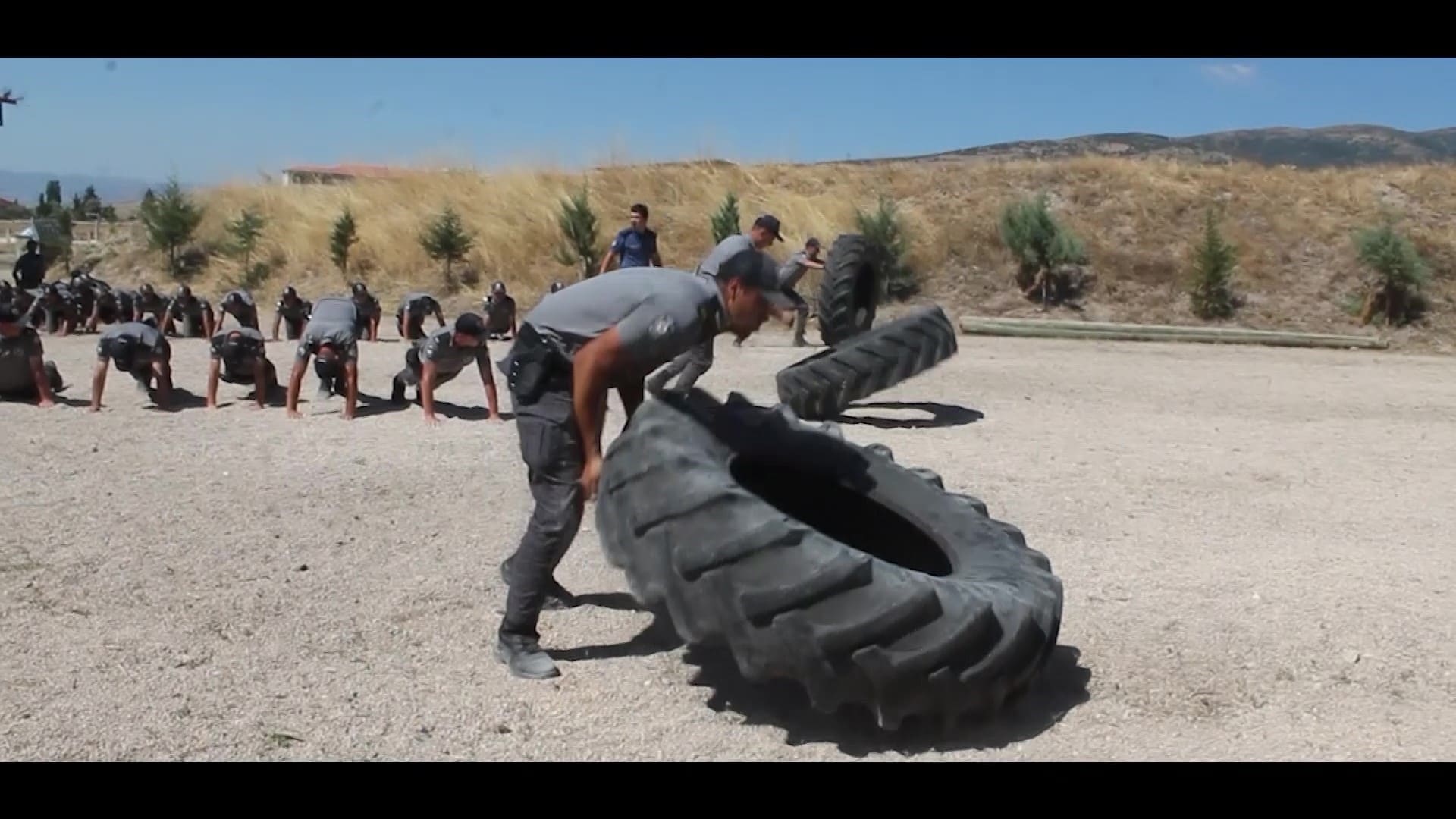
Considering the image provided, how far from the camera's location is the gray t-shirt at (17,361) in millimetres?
10250

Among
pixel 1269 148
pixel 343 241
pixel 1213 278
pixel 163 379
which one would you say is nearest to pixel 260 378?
pixel 163 379

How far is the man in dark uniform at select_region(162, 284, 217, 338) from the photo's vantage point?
16016 mm

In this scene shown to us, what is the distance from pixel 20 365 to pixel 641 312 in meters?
7.96

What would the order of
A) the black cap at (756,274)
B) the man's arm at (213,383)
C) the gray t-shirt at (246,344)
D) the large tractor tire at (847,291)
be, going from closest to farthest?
the black cap at (756,274), the man's arm at (213,383), the gray t-shirt at (246,344), the large tractor tire at (847,291)

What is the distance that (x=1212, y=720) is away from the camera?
419cm

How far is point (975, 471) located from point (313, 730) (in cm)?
502

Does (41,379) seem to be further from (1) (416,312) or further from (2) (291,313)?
(2) (291,313)

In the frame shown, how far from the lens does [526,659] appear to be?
4543 mm

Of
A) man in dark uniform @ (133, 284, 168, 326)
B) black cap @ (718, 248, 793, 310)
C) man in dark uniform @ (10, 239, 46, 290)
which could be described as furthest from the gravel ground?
man in dark uniform @ (10, 239, 46, 290)

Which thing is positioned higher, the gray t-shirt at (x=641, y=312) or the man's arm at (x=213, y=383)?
the gray t-shirt at (x=641, y=312)

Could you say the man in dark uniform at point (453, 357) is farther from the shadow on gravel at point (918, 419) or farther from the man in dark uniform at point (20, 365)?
the man in dark uniform at point (20, 365)

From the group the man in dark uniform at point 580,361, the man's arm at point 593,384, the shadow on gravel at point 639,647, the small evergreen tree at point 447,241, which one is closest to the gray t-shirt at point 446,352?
the shadow on gravel at point 639,647

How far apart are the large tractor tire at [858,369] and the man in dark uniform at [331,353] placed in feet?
10.6

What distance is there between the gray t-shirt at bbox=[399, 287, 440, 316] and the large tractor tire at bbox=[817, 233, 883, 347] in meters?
4.98
